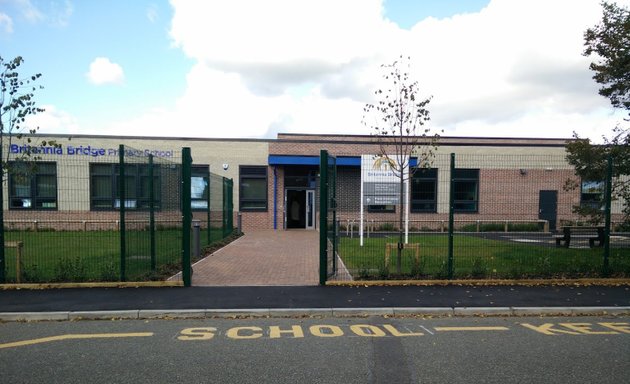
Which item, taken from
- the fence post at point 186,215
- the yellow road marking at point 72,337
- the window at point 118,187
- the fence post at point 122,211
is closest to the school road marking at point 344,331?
the yellow road marking at point 72,337

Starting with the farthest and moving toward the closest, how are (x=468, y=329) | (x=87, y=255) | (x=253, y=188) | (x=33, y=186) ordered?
(x=253, y=188), (x=87, y=255), (x=33, y=186), (x=468, y=329)

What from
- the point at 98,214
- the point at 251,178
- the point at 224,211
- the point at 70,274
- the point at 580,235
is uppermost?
the point at 251,178

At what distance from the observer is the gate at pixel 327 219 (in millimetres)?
8641

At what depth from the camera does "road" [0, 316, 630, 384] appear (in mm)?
4312

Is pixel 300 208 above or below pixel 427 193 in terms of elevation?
below

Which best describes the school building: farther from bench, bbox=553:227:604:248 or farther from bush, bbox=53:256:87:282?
bush, bbox=53:256:87:282

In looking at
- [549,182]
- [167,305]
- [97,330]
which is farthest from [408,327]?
[549,182]

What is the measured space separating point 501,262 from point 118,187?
339 inches

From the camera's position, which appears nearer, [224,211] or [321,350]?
[321,350]

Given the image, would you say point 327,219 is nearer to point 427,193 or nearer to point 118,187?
point 427,193

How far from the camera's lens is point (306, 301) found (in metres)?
7.33

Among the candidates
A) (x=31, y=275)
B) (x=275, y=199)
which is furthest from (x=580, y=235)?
A: (x=275, y=199)

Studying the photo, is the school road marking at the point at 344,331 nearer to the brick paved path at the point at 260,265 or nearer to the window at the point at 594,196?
the brick paved path at the point at 260,265

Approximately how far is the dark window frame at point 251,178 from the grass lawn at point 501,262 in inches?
529
